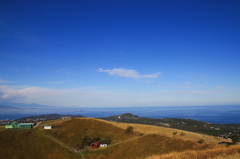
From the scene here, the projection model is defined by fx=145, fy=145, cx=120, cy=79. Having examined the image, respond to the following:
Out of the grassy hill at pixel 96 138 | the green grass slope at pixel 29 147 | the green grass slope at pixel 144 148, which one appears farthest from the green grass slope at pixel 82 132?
the green grass slope at pixel 144 148

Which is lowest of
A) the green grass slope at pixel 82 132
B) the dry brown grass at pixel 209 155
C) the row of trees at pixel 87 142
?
the row of trees at pixel 87 142

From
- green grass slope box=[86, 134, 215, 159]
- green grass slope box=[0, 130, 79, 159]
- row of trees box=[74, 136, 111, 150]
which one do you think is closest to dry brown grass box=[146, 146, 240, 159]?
green grass slope box=[86, 134, 215, 159]

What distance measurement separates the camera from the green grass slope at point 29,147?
4397 centimetres

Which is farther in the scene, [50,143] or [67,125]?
[67,125]

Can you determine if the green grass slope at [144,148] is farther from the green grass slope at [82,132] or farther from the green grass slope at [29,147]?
the green grass slope at [29,147]

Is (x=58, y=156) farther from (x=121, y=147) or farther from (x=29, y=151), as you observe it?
(x=121, y=147)

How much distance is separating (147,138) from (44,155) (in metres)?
34.5

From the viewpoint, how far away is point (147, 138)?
53312 millimetres

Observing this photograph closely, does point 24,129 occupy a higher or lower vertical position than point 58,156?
higher

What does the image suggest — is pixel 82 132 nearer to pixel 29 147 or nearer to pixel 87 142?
pixel 87 142

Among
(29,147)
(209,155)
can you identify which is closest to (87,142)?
(29,147)

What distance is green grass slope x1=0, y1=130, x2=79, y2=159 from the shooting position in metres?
44.0

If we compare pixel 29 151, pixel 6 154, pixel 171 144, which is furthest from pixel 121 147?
pixel 6 154

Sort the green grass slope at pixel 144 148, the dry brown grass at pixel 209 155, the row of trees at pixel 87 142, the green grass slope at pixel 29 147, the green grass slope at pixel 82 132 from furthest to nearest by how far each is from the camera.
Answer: the green grass slope at pixel 82 132 → the row of trees at pixel 87 142 → the green grass slope at pixel 29 147 → the green grass slope at pixel 144 148 → the dry brown grass at pixel 209 155
